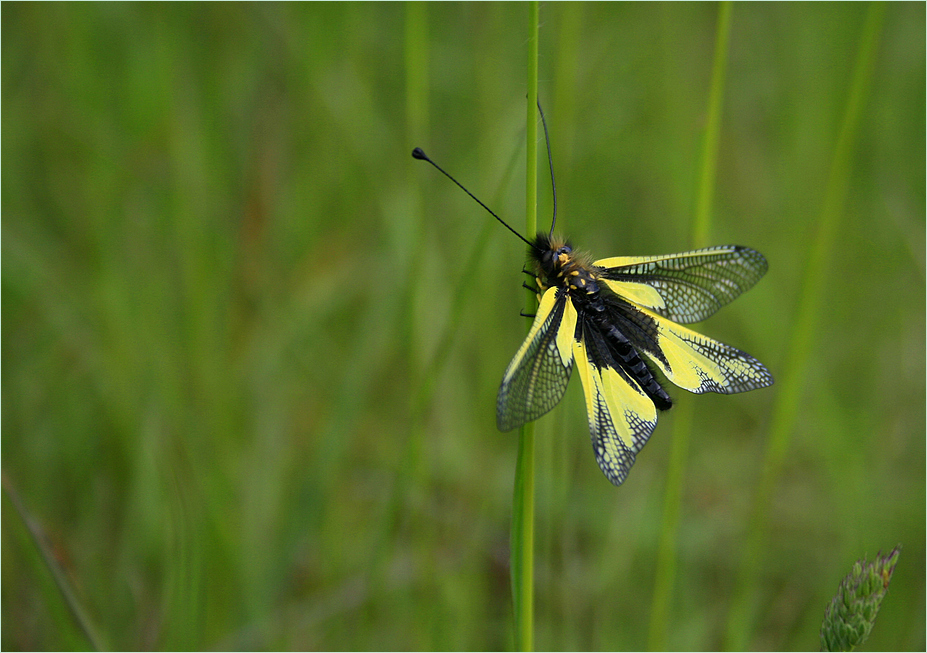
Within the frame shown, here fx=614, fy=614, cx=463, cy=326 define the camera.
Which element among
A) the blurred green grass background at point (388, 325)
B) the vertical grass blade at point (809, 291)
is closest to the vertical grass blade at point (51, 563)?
the blurred green grass background at point (388, 325)

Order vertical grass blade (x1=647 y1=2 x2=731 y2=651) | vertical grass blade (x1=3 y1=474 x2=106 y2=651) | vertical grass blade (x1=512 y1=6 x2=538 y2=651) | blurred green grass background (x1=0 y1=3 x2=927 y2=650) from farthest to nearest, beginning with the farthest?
blurred green grass background (x1=0 y1=3 x2=927 y2=650), vertical grass blade (x1=647 y1=2 x2=731 y2=651), vertical grass blade (x1=3 y1=474 x2=106 y2=651), vertical grass blade (x1=512 y1=6 x2=538 y2=651)

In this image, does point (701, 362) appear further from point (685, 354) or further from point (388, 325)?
point (388, 325)

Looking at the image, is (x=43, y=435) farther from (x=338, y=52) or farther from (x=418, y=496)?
(x=338, y=52)

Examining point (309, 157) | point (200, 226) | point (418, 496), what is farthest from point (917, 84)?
point (200, 226)

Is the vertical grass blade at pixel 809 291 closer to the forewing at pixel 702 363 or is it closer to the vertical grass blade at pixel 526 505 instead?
the forewing at pixel 702 363

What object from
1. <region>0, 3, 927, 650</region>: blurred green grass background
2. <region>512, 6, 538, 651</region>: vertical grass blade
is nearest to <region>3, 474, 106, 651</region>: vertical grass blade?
<region>0, 3, 927, 650</region>: blurred green grass background

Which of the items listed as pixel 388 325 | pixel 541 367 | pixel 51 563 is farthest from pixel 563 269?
pixel 388 325

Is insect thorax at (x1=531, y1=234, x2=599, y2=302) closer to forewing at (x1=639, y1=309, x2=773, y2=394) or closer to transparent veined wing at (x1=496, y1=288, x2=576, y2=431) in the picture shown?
transparent veined wing at (x1=496, y1=288, x2=576, y2=431)
